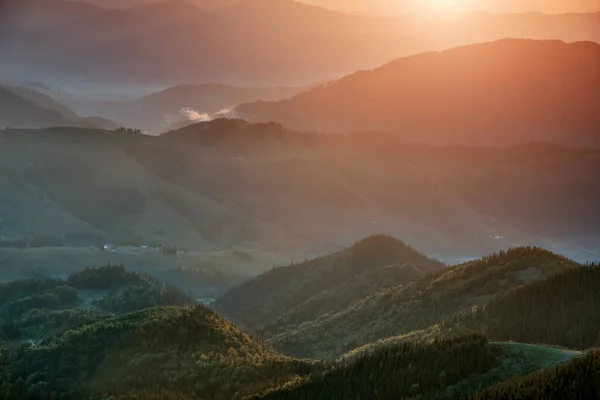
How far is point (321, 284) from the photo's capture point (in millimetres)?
93188

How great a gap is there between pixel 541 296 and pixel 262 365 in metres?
15.0

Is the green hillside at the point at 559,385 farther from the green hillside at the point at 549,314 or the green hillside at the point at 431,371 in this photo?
the green hillside at the point at 549,314

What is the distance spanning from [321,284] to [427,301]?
34720 mm

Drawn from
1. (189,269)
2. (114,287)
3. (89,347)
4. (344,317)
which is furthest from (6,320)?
(189,269)

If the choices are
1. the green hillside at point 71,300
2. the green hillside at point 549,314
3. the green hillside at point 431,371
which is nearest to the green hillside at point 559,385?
the green hillside at point 431,371

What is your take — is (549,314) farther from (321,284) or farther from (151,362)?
(321,284)

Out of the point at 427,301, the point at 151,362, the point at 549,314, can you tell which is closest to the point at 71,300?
the point at 427,301

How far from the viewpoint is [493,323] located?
44.8 metres

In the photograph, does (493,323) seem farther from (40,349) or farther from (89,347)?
(40,349)

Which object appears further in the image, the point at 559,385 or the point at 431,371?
the point at 431,371

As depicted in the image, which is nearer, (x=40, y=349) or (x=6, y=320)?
(x=40, y=349)

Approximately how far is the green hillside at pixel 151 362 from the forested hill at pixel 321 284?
31117 millimetres

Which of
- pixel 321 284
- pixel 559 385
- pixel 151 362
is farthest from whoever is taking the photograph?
pixel 321 284

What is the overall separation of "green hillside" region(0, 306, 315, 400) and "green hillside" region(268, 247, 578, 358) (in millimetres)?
13245
